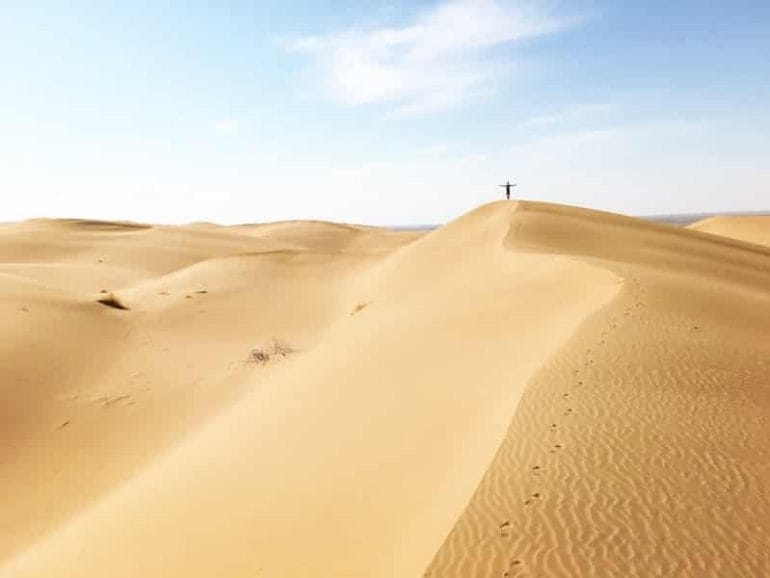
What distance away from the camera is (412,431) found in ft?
25.4

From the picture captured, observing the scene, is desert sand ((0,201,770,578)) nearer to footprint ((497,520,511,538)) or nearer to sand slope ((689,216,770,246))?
footprint ((497,520,511,538))

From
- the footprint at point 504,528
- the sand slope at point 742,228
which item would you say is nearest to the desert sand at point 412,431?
the footprint at point 504,528

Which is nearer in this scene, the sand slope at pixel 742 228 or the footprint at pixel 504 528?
the footprint at pixel 504 528

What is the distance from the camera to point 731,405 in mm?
7074

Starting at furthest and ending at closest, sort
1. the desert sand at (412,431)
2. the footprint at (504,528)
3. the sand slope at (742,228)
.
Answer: the sand slope at (742,228) → the desert sand at (412,431) → the footprint at (504,528)

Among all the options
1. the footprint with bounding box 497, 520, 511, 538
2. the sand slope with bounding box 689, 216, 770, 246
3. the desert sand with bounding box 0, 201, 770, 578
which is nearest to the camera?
the footprint with bounding box 497, 520, 511, 538

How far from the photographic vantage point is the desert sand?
4871mm

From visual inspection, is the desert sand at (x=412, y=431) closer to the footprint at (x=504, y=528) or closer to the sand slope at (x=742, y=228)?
the footprint at (x=504, y=528)

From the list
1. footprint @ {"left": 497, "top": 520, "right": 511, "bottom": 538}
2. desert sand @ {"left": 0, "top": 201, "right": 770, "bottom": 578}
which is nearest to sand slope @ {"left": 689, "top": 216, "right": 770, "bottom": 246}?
desert sand @ {"left": 0, "top": 201, "right": 770, "bottom": 578}

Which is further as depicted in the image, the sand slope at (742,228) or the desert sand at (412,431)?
the sand slope at (742,228)

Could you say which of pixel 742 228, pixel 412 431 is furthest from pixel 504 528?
pixel 742 228

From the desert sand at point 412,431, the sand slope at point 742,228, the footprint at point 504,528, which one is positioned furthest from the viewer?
the sand slope at point 742,228

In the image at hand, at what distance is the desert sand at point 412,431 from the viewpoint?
16.0 feet

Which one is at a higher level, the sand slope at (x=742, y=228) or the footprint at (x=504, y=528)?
the footprint at (x=504, y=528)
